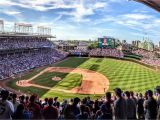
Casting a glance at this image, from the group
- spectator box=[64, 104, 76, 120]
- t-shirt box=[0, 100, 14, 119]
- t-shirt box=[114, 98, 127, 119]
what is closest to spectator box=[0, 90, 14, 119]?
t-shirt box=[0, 100, 14, 119]

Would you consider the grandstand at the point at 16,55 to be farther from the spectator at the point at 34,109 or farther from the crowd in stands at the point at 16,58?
the spectator at the point at 34,109

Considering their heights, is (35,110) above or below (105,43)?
above

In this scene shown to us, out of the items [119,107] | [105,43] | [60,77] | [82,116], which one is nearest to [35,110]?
[82,116]

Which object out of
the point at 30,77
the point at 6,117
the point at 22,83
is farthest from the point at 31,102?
the point at 30,77

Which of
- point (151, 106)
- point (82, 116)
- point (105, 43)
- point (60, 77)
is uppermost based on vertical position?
point (151, 106)

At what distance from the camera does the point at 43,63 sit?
82750 millimetres

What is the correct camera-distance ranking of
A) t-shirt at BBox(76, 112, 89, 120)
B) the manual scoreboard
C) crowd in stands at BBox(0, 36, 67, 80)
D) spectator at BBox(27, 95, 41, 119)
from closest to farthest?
t-shirt at BBox(76, 112, 89, 120) < spectator at BBox(27, 95, 41, 119) < crowd in stands at BBox(0, 36, 67, 80) < the manual scoreboard

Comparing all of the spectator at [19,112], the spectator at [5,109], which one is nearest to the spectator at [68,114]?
the spectator at [19,112]

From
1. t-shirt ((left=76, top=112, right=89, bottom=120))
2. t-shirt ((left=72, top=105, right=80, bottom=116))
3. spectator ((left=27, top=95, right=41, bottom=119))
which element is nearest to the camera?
t-shirt ((left=76, top=112, right=89, bottom=120))

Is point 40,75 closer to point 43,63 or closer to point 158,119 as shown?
point 43,63

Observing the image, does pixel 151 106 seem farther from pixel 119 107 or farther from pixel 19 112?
pixel 19 112

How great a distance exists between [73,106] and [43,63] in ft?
238

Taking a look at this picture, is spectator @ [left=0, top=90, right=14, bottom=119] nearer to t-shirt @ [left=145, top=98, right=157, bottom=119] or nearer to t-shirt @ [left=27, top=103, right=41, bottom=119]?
t-shirt @ [left=27, top=103, right=41, bottom=119]

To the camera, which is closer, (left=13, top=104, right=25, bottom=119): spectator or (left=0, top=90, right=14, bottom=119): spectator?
(left=0, top=90, right=14, bottom=119): spectator
